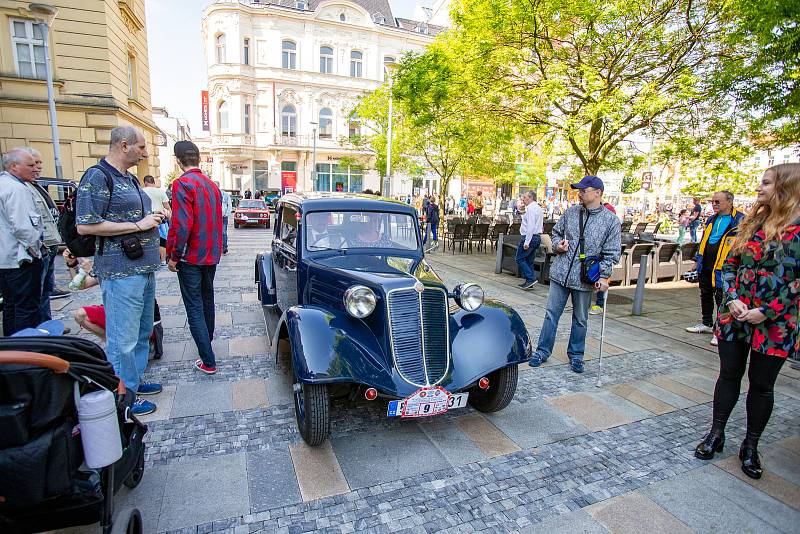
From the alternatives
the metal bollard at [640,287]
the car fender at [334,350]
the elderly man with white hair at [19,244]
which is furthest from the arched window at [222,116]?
the car fender at [334,350]

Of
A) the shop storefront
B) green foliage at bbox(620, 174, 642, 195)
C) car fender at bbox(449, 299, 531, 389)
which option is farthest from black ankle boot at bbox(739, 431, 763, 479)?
the shop storefront

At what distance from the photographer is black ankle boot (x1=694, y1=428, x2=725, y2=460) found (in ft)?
10.6

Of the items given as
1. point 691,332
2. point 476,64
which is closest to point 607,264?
point 691,332

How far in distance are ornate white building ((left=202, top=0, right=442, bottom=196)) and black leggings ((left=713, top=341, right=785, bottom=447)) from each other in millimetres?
32558

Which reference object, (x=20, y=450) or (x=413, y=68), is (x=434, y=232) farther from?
(x=20, y=450)

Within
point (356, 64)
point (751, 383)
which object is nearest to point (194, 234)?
point (751, 383)

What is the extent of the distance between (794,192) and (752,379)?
131cm

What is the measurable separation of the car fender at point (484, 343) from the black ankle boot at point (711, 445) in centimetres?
144

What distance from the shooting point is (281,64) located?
3603cm

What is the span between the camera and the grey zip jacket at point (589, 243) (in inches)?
179

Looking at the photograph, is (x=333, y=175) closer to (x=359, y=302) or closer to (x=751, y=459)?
(x=359, y=302)

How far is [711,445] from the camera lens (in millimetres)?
3240

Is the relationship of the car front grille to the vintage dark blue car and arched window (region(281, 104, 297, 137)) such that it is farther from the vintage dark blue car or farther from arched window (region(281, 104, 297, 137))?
arched window (region(281, 104, 297, 137))

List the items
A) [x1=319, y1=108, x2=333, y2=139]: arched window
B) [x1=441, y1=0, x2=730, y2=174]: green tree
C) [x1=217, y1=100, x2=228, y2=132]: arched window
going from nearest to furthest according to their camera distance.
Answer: [x1=441, y1=0, x2=730, y2=174]: green tree → [x1=217, y1=100, x2=228, y2=132]: arched window → [x1=319, y1=108, x2=333, y2=139]: arched window
